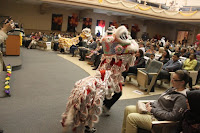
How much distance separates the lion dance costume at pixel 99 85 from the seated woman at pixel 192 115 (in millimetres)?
961

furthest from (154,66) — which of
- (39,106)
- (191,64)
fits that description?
(39,106)

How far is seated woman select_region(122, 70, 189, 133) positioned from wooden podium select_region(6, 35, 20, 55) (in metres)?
5.88

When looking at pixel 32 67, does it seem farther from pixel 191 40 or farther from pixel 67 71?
pixel 191 40

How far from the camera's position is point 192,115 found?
1.69 m

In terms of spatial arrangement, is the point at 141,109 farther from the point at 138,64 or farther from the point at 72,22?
the point at 72,22

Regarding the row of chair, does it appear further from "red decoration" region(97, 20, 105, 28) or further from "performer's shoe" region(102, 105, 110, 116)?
"red decoration" region(97, 20, 105, 28)

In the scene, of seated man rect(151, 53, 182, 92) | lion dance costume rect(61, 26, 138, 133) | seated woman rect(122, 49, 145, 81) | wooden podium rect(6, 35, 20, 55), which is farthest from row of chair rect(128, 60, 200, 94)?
wooden podium rect(6, 35, 20, 55)

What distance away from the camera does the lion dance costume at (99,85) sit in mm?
2072

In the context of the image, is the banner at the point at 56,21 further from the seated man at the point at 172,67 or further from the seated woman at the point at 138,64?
the seated man at the point at 172,67

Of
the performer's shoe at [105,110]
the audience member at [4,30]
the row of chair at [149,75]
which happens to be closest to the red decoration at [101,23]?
the row of chair at [149,75]

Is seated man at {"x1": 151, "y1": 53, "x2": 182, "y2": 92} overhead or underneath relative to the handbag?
overhead

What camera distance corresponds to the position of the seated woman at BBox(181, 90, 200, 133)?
5.31 feet

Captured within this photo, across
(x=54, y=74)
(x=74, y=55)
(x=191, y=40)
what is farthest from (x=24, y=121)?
(x=191, y=40)

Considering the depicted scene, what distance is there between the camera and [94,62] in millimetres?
6941
